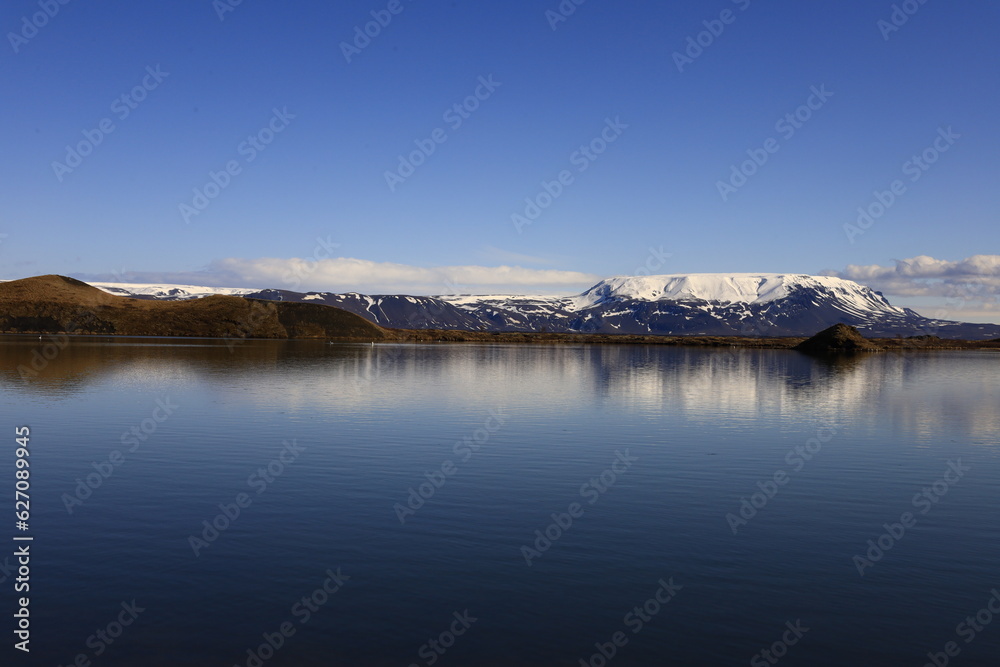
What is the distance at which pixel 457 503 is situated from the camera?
21.6 meters

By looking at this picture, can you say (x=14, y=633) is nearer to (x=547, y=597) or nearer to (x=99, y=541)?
(x=99, y=541)

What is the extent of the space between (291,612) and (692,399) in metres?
46.5

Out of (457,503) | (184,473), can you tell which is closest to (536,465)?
(457,503)

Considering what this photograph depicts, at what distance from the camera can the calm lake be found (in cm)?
1239
